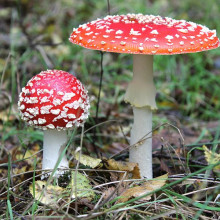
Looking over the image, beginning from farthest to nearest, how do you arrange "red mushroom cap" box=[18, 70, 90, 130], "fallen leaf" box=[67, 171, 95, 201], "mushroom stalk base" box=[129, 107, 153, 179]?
"mushroom stalk base" box=[129, 107, 153, 179], "red mushroom cap" box=[18, 70, 90, 130], "fallen leaf" box=[67, 171, 95, 201]

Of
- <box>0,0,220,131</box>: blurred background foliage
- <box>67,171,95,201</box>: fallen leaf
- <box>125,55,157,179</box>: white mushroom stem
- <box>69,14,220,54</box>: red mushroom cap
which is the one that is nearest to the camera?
<box>69,14,220,54</box>: red mushroom cap

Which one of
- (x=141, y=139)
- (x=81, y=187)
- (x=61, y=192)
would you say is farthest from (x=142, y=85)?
(x=61, y=192)

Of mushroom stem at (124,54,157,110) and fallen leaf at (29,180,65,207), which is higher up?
mushroom stem at (124,54,157,110)

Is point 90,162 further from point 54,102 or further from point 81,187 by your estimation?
point 54,102

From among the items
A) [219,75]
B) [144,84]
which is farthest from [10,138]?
[219,75]

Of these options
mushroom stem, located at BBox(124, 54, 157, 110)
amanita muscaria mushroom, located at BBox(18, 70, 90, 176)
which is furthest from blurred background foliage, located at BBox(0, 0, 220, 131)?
amanita muscaria mushroom, located at BBox(18, 70, 90, 176)

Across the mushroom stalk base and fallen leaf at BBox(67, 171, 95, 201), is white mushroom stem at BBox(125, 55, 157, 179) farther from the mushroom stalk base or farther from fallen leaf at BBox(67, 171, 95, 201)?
fallen leaf at BBox(67, 171, 95, 201)
